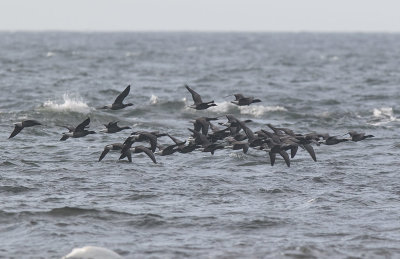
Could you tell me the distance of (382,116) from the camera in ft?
125

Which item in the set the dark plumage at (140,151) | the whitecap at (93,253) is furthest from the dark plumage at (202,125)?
the whitecap at (93,253)

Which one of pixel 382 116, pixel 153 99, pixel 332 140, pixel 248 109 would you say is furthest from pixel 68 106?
pixel 332 140

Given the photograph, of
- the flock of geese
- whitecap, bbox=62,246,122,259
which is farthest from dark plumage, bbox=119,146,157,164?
whitecap, bbox=62,246,122,259

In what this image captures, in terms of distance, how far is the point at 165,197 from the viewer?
20.4 metres

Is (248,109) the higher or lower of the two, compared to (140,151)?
lower

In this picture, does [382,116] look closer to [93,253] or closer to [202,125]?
[202,125]

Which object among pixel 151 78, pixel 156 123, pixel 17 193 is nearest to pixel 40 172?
pixel 17 193

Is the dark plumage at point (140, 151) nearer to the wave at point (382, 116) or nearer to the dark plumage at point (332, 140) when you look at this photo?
the dark plumage at point (332, 140)

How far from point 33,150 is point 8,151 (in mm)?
876

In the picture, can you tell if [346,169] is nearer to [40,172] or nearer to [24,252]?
[40,172]

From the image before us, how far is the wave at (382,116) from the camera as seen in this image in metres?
36.2

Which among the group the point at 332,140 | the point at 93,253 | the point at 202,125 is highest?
the point at 202,125

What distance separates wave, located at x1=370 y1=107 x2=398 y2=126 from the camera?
36.2 metres

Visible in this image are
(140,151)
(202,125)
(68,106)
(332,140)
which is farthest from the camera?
(68,106)
